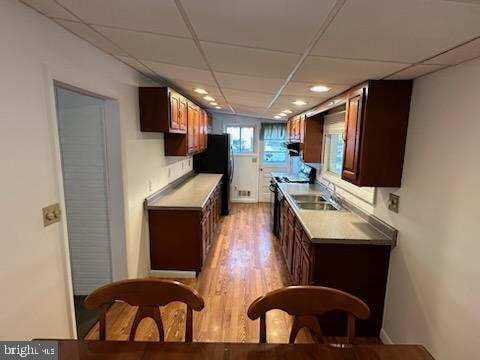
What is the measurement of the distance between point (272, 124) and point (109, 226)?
5.11m

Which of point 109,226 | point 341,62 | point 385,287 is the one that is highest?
point 341,62

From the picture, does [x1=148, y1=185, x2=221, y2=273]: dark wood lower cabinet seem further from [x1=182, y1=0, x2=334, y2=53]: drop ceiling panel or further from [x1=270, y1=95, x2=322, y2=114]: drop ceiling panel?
[x1=182, y1=0, x2=334, y2=53]: drop ceiling panel

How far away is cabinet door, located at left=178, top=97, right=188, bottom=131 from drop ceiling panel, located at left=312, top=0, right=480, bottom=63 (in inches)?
85.9

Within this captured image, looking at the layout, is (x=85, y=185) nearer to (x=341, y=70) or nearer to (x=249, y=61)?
(x=249, y=61)

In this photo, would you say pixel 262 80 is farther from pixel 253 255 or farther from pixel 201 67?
pixel 253 255

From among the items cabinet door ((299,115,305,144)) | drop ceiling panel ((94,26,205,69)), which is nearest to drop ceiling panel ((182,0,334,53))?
drop ceiling panel ((94,26,205,69))

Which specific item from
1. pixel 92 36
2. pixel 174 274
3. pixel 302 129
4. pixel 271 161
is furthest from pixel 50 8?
pixel 271 161

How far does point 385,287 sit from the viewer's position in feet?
7.40

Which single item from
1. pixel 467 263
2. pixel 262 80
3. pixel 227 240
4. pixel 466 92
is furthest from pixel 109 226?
pixel 466 92

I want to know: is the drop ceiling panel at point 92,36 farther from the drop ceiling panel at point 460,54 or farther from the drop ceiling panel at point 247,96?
the drop ceiling panel at point 460,54

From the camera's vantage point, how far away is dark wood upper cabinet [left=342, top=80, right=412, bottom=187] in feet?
→ 6.51

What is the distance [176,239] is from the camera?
318 centimetres

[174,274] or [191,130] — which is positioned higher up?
[191,130]

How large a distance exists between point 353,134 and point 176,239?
2.19 m
